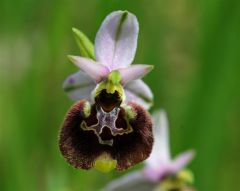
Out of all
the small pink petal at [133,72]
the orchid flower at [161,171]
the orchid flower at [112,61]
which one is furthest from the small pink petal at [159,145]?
the small pink petal at [133,72]

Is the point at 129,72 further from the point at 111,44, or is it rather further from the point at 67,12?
the point at 67,12

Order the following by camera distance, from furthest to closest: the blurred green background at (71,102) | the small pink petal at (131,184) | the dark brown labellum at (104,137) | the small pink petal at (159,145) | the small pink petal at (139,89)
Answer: the blurred green background at (71,102) → the small pink petal at (159,145) → the small pink petal at (131,184) → the small pink petal at (139,89) → the dark brown labellum at (104,137)

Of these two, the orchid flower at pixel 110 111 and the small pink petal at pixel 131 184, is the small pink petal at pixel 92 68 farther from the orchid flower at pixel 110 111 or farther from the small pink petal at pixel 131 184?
the small pink petal at pixel 131 184

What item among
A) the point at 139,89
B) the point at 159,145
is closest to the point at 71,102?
the point at 159,145

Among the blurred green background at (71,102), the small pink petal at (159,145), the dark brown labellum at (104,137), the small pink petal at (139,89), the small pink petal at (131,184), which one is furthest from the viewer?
the blurred green background at (71,102)

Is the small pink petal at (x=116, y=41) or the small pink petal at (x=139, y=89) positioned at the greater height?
the small pink petal at (x=116, y=41)

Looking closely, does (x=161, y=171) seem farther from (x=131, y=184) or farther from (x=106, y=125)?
(x=106, y=125)

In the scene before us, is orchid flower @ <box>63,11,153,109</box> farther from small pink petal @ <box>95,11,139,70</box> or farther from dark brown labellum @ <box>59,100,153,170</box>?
dark brown labellum @ <box>59,100,153,170</box>

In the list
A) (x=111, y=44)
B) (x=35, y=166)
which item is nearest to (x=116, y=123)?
(x=111, y=44)
